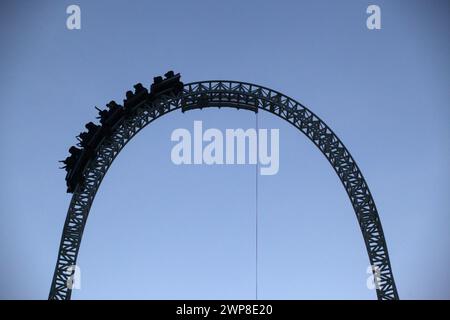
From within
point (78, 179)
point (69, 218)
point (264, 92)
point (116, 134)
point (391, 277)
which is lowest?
point (391, 277)

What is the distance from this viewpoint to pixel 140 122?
31.3 metres

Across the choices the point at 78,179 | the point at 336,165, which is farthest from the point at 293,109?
the point at 78,179

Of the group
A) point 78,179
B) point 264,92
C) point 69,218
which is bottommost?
point 69,218

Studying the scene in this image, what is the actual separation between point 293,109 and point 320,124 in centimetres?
161
